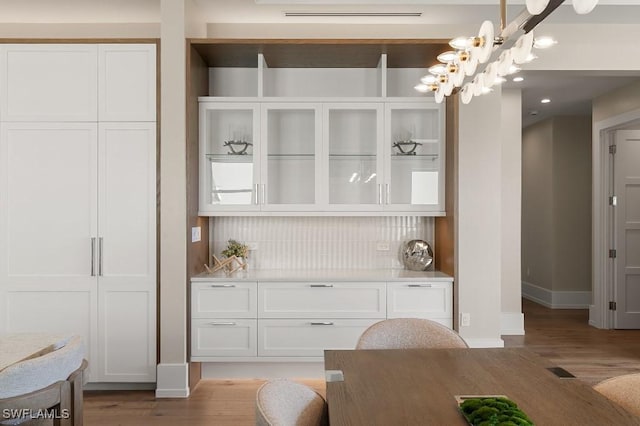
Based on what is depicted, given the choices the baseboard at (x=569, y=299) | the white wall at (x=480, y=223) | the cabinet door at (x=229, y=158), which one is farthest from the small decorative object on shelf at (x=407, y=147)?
the baseboard at (x=569, y=299)

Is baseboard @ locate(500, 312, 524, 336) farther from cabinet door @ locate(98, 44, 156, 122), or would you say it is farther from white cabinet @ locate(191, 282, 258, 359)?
cabinet door @ locate(98, 44, 156, 122)

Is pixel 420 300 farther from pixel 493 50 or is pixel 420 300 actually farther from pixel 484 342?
pixel 493 50

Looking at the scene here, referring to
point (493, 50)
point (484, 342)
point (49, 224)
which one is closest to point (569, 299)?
point (484, 342)

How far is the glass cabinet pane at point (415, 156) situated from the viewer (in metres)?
3.63

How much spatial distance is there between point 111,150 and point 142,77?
21.9 inches

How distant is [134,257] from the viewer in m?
3.33

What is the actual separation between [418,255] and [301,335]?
1.12 metres

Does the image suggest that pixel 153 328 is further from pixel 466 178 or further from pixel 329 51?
pixel 466 178

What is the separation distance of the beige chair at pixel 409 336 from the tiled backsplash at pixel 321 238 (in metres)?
1.64

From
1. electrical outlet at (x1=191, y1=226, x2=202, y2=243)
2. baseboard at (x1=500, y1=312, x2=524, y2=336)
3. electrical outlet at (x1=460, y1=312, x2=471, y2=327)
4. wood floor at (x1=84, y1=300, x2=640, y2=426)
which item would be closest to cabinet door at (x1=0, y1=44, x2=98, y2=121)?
electrical outlet at (x1=191, y1=226, x2=202, y2=243)

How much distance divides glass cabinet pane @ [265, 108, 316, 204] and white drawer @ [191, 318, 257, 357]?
36.6 inches

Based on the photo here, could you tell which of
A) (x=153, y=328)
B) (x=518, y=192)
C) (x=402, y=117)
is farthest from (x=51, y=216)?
(x=518, y=192)

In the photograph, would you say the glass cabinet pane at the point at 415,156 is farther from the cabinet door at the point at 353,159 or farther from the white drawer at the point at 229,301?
the white drawer at the point at 229,301

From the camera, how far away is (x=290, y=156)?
3646 mm
